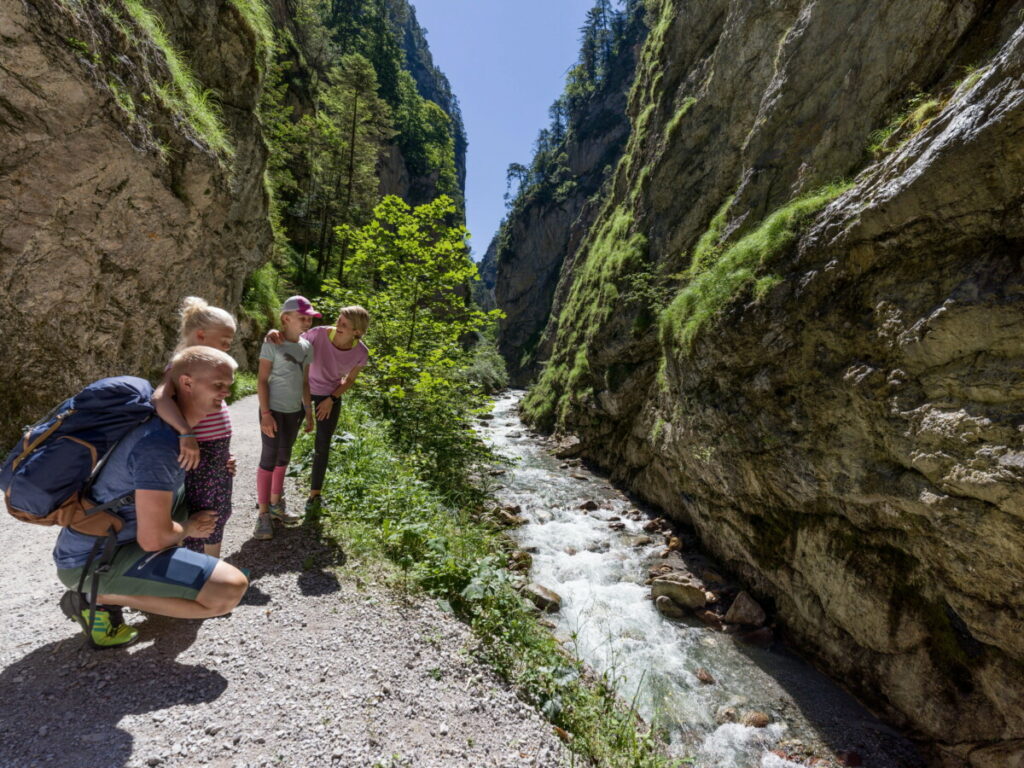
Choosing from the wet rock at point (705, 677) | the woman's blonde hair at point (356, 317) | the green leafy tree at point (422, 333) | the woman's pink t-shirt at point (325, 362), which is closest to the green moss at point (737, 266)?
the green leafy tree at point (422, 333)

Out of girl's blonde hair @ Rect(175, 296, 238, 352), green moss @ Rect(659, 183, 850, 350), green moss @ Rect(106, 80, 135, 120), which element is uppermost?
green moss @ Rect(106, 80, 135, 120)

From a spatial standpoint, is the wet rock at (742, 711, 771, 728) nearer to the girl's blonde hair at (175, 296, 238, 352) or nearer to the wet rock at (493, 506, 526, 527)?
the wet rock at (493, 506, 526, 527)

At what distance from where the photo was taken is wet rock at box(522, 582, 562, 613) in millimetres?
6641

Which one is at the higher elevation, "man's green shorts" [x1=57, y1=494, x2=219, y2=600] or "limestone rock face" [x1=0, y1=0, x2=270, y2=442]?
"limestone rock face" [x1=0, y1=0, x2=270, y2=442]

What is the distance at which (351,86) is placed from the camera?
2219cm

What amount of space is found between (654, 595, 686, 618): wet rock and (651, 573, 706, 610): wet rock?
0.12m

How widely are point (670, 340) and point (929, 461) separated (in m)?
6.03

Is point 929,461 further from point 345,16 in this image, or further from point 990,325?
point 345,16

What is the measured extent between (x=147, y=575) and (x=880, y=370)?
764cm

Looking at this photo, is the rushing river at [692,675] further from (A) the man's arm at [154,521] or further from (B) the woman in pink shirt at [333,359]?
(B) the woman in pink shirt at [333,359]

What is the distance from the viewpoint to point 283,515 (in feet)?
15.5

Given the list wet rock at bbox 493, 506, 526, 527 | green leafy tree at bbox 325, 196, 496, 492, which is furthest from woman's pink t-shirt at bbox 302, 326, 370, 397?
wet rock at bbox 493, 506, 526, 527

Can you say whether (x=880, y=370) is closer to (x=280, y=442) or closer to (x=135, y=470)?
(x=280, y=442)

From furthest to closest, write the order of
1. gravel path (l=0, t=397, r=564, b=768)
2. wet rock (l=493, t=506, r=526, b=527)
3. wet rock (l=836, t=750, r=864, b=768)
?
wet rock (l=493, t=506, r=526, b=527), wet rock (l=836, t=750, r=864, b=768), gravel path (l=0, t=397, r=564, b=768)
